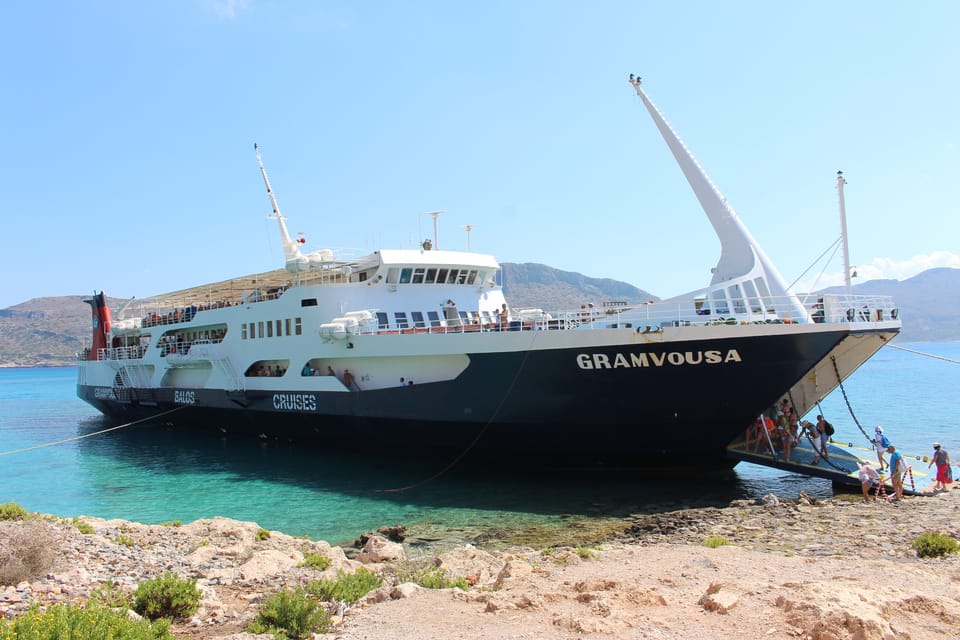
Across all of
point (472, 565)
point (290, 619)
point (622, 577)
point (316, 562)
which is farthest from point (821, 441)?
point (290, 619)

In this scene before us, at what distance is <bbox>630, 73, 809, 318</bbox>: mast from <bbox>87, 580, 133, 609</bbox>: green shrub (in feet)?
45.0

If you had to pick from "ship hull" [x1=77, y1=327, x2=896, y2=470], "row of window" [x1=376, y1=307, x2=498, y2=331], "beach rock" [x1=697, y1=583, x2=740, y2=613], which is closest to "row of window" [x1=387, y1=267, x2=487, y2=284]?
"row of window" [x1=376, y1=307, x2=498, y2=331]

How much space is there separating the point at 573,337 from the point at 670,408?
2729 millimetres

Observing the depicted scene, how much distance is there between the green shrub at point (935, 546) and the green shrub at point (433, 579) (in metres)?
5.98

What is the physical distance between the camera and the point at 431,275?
21016 millimetres

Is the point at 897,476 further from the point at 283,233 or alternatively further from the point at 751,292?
the point at 283,233

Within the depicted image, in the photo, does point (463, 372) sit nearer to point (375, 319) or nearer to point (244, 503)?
point (375, 319)

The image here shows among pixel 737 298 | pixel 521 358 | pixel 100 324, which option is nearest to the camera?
pixel 737 298

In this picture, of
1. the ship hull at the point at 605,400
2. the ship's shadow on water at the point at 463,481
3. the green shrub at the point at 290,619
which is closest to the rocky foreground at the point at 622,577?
the green shrub at the point at 290,619

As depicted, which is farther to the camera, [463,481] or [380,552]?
[463,481]

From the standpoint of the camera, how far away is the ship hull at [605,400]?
46.6 feet

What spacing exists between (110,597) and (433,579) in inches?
135

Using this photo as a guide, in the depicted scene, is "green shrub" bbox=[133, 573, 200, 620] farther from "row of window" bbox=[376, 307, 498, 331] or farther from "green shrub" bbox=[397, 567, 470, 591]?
"row of window" bbox=[376, 307, 498, 331]

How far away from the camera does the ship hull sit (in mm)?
14219
